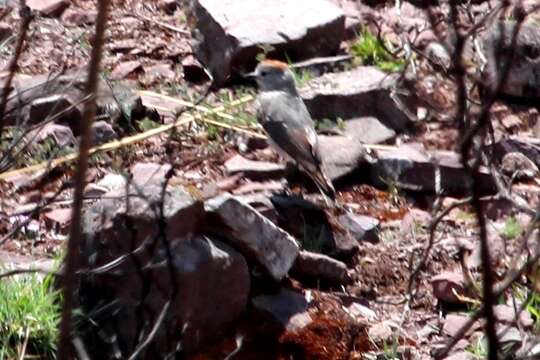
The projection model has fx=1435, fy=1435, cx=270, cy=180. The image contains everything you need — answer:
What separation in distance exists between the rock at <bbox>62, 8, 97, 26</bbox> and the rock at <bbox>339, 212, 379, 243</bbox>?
247 centimetres

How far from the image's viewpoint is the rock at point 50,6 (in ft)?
27.9

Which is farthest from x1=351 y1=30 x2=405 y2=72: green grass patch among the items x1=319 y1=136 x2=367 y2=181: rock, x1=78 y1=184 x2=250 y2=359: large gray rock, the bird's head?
x1=78 y1=184 x2=250 y2=359: large gray rock

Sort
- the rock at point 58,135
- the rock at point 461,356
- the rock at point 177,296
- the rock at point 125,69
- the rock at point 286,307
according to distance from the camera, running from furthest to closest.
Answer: the rock at point 125,69 → the rock at point 58,135 → the rock at point 286,307 → the rock at point 461,356 → the rock at point 177,296

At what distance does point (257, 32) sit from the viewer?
8305mm

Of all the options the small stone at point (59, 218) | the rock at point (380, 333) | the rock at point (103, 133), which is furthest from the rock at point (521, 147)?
the small stone at point (59, 218)

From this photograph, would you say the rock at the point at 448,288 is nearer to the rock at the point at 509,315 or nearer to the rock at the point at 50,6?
the rock at the point at 509,315

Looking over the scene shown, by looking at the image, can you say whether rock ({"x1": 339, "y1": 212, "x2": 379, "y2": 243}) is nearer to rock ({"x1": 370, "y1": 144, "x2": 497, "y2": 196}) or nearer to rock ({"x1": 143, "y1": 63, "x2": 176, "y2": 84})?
rock ({"x1": 370, "y1": 144, "x2": 497, "y2": 196})

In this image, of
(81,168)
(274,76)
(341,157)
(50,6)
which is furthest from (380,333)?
(81,168)

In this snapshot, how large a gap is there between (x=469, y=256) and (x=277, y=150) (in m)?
1.30

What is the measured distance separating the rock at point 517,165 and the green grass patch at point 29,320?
262cm

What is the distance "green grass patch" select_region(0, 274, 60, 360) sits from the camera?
497 cm

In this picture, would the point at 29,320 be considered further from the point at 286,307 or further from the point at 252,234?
the point at 286,307

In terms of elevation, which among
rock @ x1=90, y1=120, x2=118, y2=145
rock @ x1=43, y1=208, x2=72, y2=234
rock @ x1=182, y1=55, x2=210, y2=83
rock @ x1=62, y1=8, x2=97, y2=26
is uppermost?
rock @ x1=43, y1=208, x2=72, y2=234

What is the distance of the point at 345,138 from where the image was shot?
24.8ft
